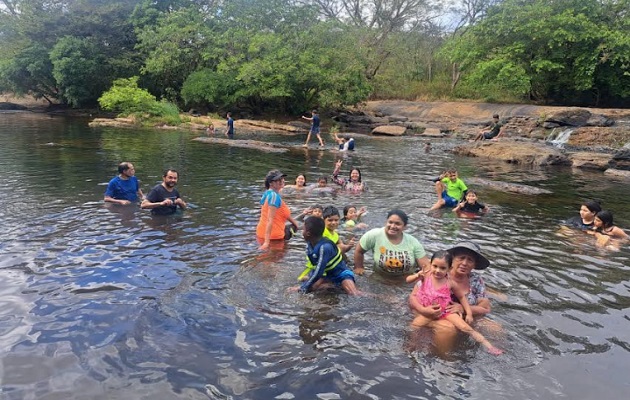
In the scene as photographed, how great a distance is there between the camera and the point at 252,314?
550 cm

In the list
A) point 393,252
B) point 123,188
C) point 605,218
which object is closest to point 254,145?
point 123,188

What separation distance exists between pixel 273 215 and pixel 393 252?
7.35 ft

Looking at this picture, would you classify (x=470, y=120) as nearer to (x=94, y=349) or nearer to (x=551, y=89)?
(x=551, y=89)

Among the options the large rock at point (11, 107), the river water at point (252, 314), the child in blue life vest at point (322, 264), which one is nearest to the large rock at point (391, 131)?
the river water at point (252, 314)

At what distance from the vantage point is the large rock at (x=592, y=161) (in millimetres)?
18703

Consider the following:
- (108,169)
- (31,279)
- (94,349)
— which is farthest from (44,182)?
(94,349)

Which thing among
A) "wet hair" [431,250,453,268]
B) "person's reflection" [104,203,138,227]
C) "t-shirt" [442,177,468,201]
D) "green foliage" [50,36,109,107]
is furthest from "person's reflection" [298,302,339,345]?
"green foliage" [50,36,109,107]

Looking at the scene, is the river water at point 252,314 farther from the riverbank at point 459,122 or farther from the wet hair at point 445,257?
the riverbank at point 459,122

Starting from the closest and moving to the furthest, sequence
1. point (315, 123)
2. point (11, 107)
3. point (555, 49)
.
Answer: point (315, 123) → point (555, 49) → point (11, 107)

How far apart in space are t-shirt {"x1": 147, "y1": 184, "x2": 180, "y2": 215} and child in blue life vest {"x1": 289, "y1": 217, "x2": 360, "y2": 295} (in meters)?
4.57

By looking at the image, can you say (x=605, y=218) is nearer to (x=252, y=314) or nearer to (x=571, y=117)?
(x=252, y=314)

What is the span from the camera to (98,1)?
45844 millimetres

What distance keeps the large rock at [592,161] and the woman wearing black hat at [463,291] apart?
1619 centimetres

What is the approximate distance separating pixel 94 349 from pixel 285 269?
2988mm
